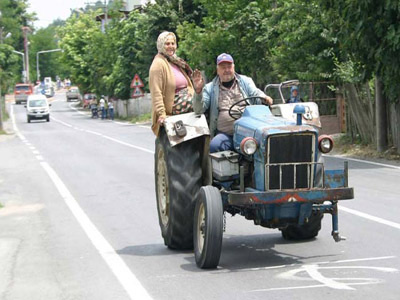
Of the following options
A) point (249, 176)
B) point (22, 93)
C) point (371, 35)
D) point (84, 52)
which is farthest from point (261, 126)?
point (22, 93)

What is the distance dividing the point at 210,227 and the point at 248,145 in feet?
2.97

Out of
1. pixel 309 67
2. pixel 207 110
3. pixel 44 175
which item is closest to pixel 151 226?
pixel 207 110

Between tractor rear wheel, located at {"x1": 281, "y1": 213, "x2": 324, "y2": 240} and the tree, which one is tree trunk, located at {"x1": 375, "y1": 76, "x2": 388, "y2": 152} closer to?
the tree

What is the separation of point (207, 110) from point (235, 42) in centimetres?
2634

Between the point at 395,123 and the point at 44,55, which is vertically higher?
the point at 44,55

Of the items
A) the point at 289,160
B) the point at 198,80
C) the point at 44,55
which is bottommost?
the point at 289,160

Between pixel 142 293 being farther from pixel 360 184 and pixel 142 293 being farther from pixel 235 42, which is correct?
pixel 235 42

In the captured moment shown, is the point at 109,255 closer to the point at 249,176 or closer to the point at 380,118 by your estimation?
the point at 249,176

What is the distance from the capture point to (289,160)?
874 centimetres

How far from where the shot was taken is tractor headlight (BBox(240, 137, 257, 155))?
873 centimetres

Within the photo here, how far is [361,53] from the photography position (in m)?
20.7

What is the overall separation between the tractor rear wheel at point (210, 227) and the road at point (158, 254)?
0.45ft

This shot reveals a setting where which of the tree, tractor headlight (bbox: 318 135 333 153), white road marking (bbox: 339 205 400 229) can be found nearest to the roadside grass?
the tree

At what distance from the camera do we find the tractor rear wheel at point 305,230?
10.1 metres
